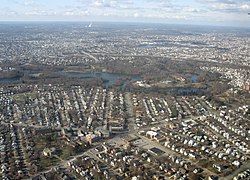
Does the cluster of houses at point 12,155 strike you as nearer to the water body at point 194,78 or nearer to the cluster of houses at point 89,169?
the cluster of houses at point 89,169

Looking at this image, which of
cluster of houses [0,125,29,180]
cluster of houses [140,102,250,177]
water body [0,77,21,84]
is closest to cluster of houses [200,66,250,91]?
cluster of houses [140,102,250,177]

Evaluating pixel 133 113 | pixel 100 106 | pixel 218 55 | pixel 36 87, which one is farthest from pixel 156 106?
pixel 218 55

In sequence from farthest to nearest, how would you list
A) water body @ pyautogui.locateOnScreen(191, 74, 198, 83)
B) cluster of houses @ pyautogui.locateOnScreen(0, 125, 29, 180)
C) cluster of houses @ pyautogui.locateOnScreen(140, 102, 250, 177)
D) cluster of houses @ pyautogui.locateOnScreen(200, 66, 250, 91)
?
water body @ pyautogui.locateOnScreen(191, 74, 198, 83), cluster of houses @ pyautogui.locateOnScreen(200, 66, 250, 91), cluster of houses @ pyautogui.locateOnScreen(140, 102, 250, 177), cluster of houses @ pyautogui.locateOnScreen(0, 125, 29, 180)

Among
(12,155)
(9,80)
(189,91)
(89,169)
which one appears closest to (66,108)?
(12,155)

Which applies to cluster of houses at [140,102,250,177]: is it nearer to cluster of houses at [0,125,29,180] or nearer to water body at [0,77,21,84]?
cluster of houses at [0,125,29,180]

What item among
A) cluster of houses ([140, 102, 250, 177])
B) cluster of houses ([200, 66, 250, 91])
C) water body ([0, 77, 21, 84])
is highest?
cluster of houses ([200, 66, 250, 91])

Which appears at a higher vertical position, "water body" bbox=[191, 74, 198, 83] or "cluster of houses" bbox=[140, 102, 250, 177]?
"water body" bbox=[191, 74, 198, 83]

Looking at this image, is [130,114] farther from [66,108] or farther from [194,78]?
[194,78]

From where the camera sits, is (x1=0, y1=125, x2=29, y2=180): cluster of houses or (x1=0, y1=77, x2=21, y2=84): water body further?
(x1=0, y1=77, x2=21, y2=84): water body


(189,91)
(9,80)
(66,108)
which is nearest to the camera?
(66,108)
